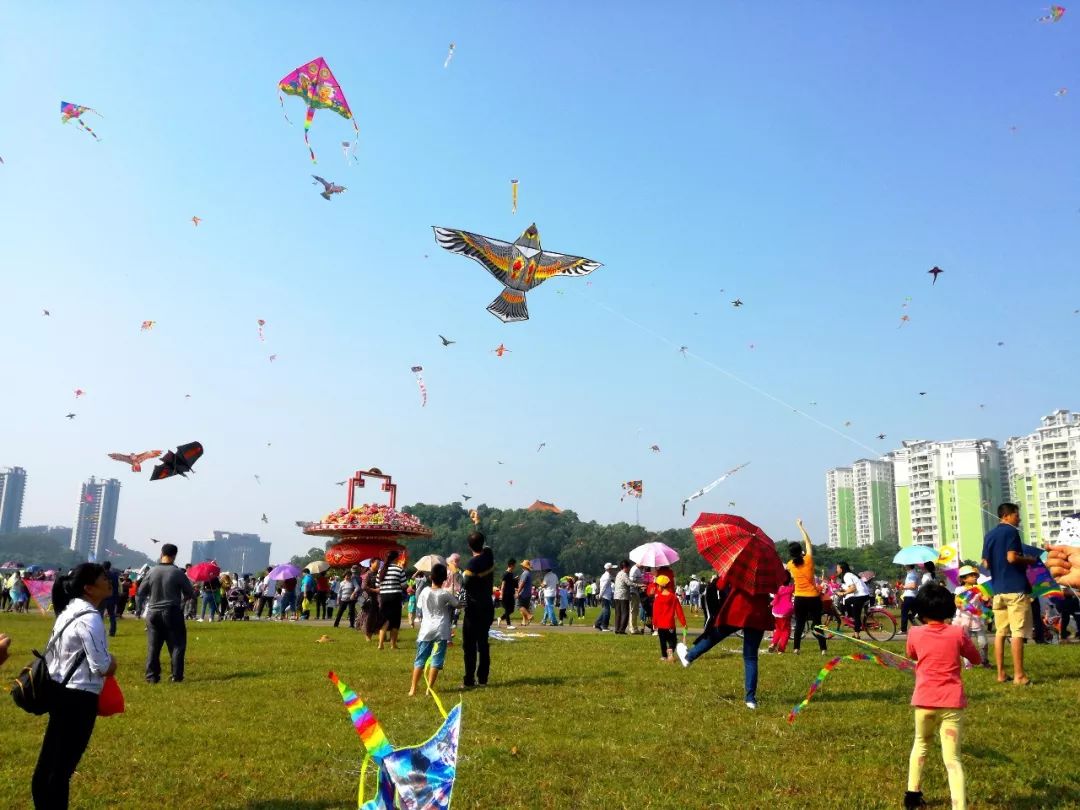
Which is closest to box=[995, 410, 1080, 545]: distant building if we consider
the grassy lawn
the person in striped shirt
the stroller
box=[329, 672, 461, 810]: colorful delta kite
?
the stroller

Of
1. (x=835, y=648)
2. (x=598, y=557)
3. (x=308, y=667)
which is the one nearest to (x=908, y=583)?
(x=835, y=648)

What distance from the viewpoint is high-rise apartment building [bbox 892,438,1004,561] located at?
12594 centimetres

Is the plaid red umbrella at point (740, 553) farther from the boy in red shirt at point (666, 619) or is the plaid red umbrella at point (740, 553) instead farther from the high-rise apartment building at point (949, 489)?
the high-rise apartment building at point (949, 489)

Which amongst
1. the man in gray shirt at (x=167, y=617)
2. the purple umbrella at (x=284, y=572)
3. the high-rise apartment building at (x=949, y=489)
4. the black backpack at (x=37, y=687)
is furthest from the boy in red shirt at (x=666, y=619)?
the high-rise apartment building at (x=949, y=489)

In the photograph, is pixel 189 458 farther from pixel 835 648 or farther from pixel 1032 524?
pixel 1032 524

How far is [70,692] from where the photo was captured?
5.26 m

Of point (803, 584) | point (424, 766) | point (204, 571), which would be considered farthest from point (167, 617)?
point (204, 571)

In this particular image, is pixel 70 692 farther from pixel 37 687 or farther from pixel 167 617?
pixel 167 617

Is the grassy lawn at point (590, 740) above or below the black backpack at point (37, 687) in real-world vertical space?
below

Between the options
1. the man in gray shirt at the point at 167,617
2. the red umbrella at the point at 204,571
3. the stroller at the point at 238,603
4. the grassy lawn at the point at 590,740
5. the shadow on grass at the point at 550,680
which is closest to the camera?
the grassy lawn at the point at 590,740

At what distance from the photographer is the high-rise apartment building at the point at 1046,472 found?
5007 inches

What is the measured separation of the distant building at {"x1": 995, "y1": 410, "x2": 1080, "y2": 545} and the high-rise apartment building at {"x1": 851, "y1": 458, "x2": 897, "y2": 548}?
34.5 m

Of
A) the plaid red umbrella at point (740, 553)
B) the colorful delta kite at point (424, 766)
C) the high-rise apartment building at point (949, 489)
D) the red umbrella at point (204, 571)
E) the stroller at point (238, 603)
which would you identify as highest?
the high-rise apartment building at point (949, 489)

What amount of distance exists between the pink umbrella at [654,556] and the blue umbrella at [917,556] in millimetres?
5309
